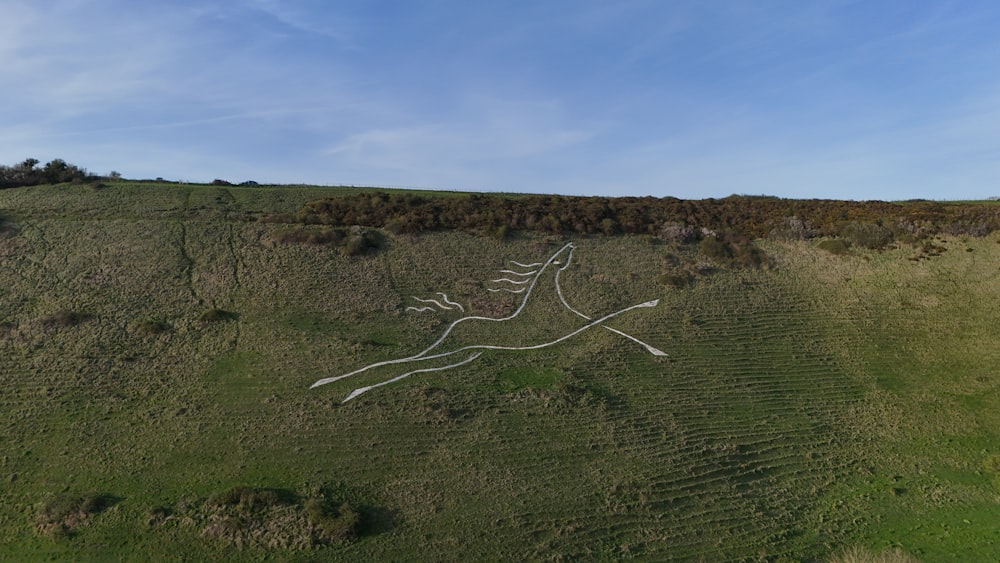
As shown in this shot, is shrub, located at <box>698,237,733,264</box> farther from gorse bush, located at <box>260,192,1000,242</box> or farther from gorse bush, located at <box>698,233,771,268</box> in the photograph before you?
gorse bush, located at <box>260,192,1000,242</box>

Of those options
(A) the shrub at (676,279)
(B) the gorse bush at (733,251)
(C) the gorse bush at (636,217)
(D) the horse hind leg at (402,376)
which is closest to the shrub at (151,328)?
(D) the horse hind leg at (402,376)

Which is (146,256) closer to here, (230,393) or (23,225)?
(23,225)

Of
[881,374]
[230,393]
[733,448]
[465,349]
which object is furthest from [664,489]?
[230,393]

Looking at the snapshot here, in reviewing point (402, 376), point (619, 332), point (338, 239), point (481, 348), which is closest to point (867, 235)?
point (619, 332)

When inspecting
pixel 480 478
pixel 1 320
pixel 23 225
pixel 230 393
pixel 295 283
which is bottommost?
pixel 480 478

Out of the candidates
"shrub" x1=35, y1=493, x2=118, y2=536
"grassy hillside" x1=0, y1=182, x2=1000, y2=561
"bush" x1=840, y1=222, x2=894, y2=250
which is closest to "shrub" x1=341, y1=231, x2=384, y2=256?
"grassy hillside" x1=0, y1=182, x2=1000, y2=561

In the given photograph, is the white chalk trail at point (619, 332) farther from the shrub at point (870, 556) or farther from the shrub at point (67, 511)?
the shrub at point (67, 511)

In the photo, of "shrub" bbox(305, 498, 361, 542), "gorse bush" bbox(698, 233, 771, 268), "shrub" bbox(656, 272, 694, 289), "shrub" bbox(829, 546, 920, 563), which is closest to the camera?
"shrub" bbox(829, 546, 920, 563)
